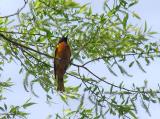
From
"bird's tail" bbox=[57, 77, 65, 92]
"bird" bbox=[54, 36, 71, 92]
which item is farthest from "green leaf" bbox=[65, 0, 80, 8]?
"bird's tail" bbox=[57, 77, 65, 92]

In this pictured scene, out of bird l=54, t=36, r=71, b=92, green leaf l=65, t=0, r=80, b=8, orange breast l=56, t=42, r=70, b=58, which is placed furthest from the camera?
orange breast l=56, t=42, r=70, b=58

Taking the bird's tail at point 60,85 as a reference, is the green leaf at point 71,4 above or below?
above

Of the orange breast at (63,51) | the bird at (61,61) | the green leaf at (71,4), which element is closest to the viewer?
the green leaf at (71,4)

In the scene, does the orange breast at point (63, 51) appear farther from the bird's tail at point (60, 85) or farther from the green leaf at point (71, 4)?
the green leaf at point (71, 4)

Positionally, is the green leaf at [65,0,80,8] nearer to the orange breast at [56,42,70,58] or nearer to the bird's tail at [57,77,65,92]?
the orange breast at [56,42,70,58]

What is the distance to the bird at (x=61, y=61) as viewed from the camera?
23.7 ft

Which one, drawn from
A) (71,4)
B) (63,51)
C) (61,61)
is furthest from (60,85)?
(71,4)

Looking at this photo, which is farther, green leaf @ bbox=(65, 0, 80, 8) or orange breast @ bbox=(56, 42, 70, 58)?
orange breast @ bbox=(56, 42, 70, 58)

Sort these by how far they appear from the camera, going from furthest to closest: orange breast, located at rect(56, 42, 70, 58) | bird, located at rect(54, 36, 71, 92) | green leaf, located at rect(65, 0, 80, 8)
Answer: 1. orange breast, located at rect(56, 42, 70, 58)
2. bird, located at rect(54, 36, 71, 92)
3. green leaf, located at rect(65, 0, 80, 8)

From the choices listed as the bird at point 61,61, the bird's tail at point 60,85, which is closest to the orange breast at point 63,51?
the bird at point 61,61

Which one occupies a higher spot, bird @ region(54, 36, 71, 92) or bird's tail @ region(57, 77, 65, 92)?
bird @ region(54, 36, 71, 92)

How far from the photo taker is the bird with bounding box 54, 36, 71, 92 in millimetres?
7215

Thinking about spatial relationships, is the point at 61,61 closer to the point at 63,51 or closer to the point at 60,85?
the point at 63,51

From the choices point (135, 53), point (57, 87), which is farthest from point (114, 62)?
point (57, 87)
